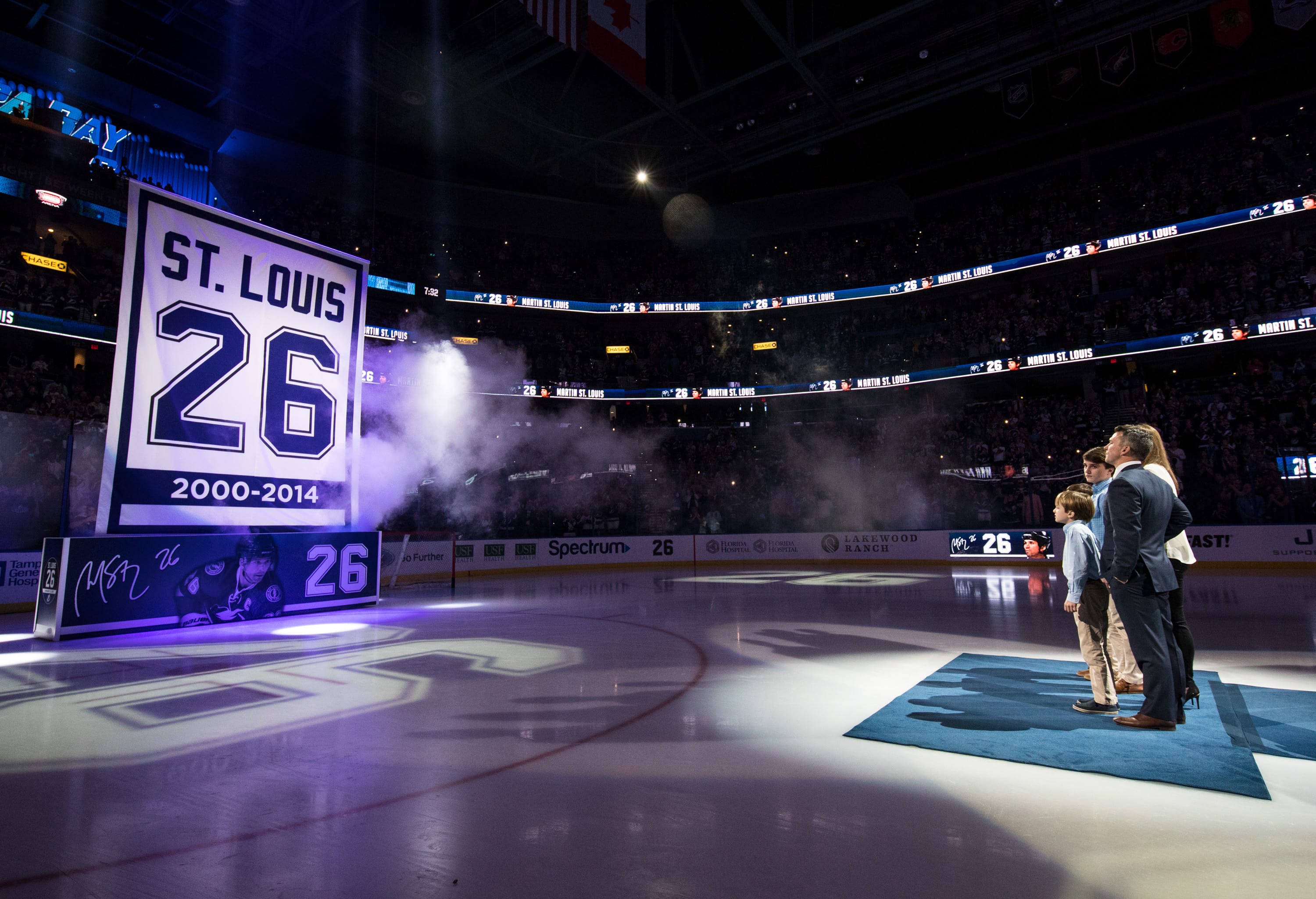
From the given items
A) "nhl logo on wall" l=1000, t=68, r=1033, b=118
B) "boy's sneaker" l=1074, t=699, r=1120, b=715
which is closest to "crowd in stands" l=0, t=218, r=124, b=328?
"boy's sneaker" l=1074, t=699, r=1120, b=715

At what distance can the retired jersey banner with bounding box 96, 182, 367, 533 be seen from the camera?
9.34m

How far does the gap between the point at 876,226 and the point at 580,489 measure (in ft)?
59.0

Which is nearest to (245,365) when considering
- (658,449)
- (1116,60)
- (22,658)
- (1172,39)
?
→ (22,658)

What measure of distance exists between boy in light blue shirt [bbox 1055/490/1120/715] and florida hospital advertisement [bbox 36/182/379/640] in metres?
11.0

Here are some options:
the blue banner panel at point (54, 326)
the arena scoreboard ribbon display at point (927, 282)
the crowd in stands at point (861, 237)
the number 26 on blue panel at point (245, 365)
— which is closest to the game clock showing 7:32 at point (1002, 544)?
the arena scoreboard ribbon display at point (927, 282)

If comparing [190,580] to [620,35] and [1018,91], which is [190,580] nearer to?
[620,35]

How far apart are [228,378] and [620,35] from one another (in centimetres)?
843

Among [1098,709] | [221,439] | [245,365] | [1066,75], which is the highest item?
[1066,75]

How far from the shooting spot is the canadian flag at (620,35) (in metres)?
10.8

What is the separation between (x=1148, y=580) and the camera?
13.1 ft

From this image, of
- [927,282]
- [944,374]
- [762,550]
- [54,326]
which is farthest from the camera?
[927,282]

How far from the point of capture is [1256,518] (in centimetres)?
1612

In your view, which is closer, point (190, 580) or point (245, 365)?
point (190, 580)

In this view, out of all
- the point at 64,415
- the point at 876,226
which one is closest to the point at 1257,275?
the point at 876,226
